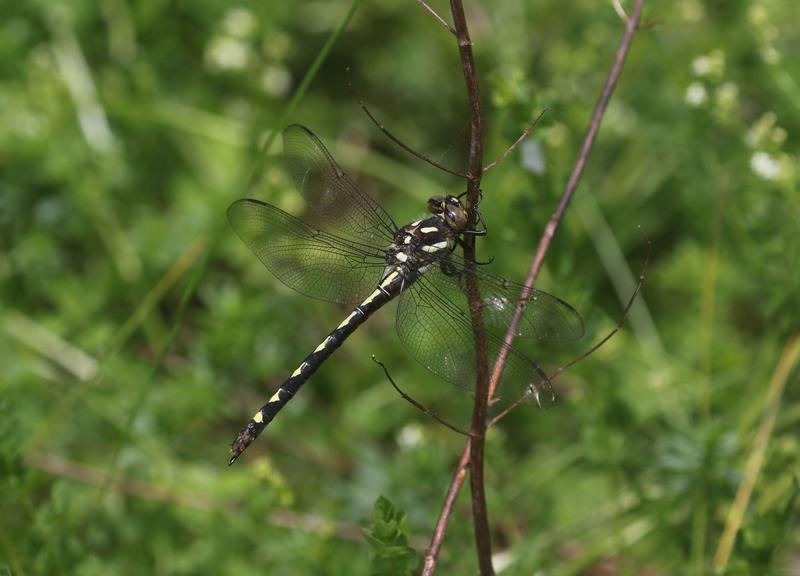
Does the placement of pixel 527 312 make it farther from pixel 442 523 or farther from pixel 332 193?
pixel 332 193

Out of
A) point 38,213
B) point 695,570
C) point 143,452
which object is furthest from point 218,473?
point 695,570

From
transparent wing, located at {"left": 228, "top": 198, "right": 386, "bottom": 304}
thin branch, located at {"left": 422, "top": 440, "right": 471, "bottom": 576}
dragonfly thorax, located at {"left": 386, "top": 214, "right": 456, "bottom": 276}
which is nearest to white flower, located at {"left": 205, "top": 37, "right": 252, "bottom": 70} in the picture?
transparent wing, located at {"left": 228, "top": 198, "right": 386, "bottom": 304}

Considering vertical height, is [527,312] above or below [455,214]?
below

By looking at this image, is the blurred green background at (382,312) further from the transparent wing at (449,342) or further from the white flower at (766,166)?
the transparent wing at (449,342)

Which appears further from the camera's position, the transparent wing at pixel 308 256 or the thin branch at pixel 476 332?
the transparent wing at pixel 308 256

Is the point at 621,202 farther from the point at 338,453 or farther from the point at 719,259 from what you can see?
the point at 338,453

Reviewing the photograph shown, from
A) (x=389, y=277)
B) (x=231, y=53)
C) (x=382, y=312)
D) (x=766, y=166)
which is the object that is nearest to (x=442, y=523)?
(x=389, y=277)

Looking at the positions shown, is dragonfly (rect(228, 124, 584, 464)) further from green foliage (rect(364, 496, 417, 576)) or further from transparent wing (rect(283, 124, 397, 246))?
green foliage (rect(364, 496, 417, 576))

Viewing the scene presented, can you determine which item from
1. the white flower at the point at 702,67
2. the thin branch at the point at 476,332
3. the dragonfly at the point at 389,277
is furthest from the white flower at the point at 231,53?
the thin branch at the point at 476,332
